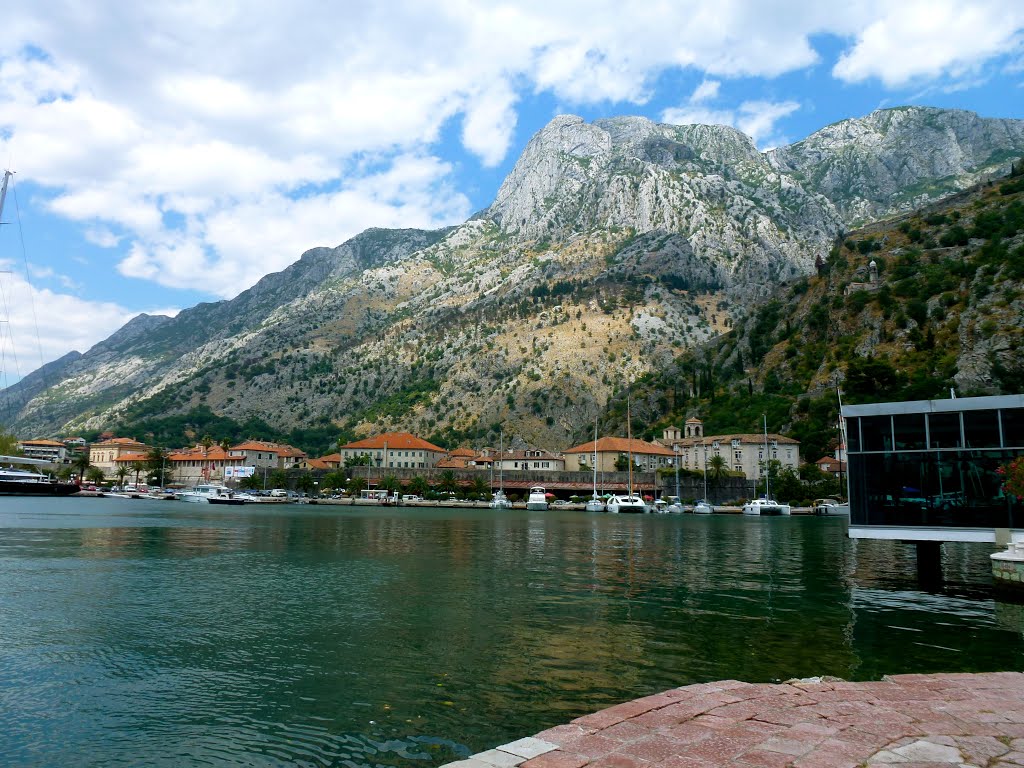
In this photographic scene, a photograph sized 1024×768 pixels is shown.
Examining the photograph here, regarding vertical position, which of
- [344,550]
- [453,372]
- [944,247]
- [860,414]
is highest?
[944,247]

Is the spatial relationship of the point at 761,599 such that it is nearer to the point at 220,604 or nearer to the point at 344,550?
the point at 220,604

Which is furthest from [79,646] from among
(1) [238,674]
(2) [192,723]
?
(2) [192,723]

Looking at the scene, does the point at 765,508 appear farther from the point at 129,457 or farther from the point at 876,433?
the point at 129,457

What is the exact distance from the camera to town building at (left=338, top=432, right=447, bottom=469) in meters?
151

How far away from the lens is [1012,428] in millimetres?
26312

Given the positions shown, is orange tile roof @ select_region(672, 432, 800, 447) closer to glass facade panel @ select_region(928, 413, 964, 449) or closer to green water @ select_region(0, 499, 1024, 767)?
green water @ select_region(0, 499, 1024, 767)

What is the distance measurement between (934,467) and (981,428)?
2.30m

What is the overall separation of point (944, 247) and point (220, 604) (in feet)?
461

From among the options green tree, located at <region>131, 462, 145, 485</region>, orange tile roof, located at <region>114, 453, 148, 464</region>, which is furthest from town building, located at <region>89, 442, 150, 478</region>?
green tree, located at <region>131, 462, 145, 485</region>

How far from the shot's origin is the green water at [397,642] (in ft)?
35.3

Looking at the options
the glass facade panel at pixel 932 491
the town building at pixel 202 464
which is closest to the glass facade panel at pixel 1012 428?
the glass facade panel at pixel 932 491

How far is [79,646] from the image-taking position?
53.2 feet

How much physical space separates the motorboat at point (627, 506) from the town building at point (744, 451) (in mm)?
16110

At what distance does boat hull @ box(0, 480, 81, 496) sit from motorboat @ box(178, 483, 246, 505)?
67.0ft
